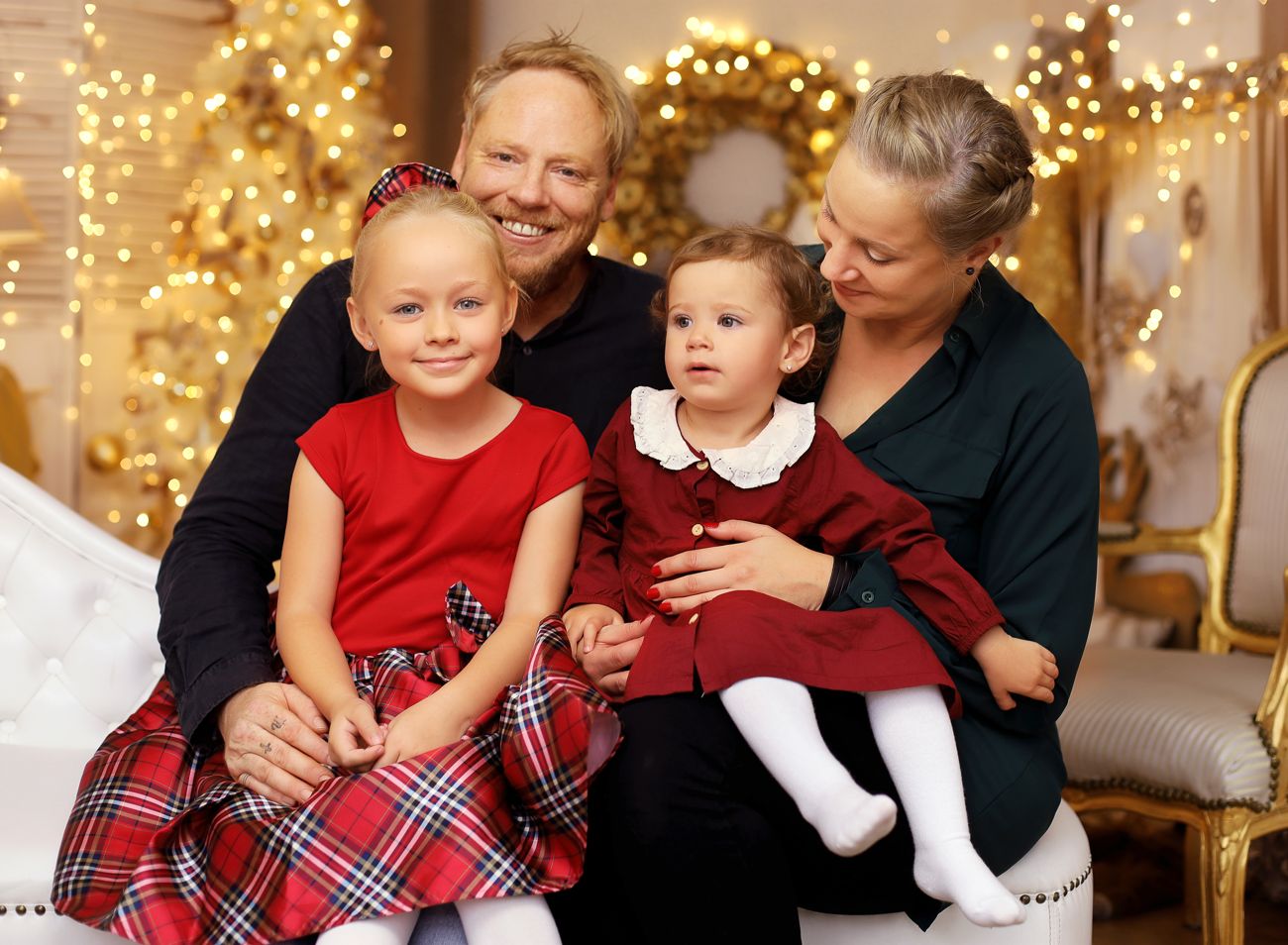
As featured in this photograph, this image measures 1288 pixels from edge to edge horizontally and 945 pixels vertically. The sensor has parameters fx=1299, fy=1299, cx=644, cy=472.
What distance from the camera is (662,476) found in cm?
181

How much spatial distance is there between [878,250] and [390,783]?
95cm

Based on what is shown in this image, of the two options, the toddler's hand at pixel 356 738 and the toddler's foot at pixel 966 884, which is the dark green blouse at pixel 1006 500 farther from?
the toddler's hand at pixel 356 738

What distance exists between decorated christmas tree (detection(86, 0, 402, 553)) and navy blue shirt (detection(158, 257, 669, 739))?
227 cm

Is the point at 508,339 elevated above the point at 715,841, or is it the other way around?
the point at 508,339

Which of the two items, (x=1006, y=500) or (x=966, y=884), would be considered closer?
(x=966, y=884)

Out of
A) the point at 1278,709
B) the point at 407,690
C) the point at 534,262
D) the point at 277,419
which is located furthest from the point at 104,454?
the point at 1278,709

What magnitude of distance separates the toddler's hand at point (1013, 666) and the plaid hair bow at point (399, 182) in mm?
1062

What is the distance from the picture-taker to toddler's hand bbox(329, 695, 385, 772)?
1558 mm

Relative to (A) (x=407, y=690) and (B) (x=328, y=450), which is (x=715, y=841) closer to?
(A) (x=407, y=690)

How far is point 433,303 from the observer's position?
68.8 inches

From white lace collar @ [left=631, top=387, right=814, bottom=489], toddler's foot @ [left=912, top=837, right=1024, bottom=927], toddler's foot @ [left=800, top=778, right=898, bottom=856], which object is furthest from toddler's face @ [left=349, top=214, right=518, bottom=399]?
toddler's foot @ [left=912, top=837, right=1024, bottom=927]

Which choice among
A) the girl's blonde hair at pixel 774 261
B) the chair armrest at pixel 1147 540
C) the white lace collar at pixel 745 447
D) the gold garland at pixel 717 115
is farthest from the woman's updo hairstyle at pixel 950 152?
the gold garland at pixel 717 115

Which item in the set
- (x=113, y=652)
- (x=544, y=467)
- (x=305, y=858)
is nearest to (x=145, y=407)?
(x=113, y=652)

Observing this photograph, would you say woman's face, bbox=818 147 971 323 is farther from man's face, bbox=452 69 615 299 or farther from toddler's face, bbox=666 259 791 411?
man's face, bbox=452 69 615 299
